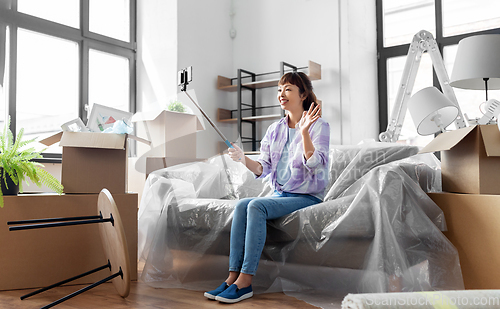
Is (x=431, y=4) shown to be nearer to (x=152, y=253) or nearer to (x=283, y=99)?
(x=283, y=99)

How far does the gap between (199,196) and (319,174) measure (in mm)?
645

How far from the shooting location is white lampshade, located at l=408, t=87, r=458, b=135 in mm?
1635

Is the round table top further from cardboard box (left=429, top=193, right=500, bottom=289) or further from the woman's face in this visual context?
cardboard box (left=429, top=193, right=500, bottom=289)

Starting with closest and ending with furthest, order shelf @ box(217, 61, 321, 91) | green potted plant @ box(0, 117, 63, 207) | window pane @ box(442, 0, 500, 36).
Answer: green potted plant @ box(0, 117, 63, 207) < window pane @ box(442, 0, 500, 36) < shelf @ box(217, 61, 321, 91)

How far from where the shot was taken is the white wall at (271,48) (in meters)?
3.37

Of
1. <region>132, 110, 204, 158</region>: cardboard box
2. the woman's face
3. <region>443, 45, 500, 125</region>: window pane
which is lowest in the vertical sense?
<region>132, 110, 204, 158</region>: cardboard box

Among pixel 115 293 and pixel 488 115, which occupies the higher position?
pixel 488 115

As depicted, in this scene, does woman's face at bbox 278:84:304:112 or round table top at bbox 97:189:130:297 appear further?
woman's face at bbox 278:84:304:112

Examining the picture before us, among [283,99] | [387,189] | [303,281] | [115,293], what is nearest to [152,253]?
[115,293]

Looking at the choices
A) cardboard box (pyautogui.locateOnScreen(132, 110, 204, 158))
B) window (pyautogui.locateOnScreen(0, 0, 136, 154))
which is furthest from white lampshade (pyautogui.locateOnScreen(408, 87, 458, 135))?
window (pyautogui.locateOnScreen(0, 0, 136, 154))

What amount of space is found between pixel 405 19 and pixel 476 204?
8.69ft

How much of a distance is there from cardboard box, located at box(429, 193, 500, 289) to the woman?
46 centimetres

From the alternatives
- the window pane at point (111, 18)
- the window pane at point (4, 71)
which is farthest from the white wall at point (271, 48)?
the window pane at point (4, 71)

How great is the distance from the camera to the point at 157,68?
3.53 m
